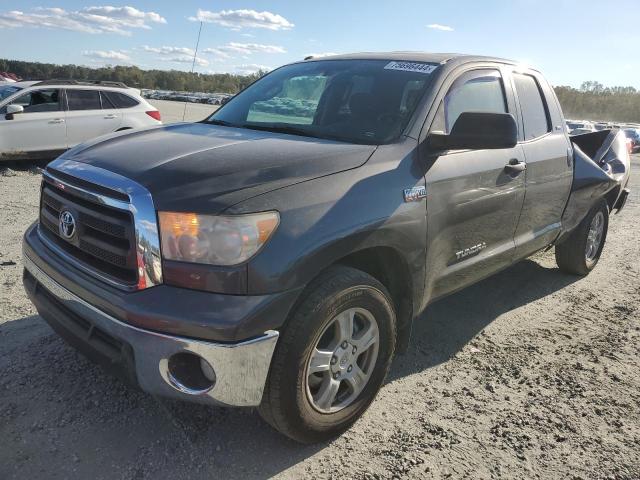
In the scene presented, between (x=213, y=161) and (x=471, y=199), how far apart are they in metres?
1.60

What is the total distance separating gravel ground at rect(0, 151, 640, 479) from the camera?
2.50 meters

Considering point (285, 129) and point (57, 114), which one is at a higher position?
point (285, 129)

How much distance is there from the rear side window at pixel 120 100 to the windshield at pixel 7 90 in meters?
1.57

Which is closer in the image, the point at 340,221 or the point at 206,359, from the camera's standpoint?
the point at 206,359

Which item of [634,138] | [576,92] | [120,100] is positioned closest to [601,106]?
[576,92]

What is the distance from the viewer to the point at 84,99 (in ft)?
35.0

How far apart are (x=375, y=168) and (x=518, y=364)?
5.96ft

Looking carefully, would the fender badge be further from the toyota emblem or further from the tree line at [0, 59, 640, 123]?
the tree line at [0, 59, 640, 123]

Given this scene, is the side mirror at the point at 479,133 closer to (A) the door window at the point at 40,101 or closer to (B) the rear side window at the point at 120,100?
(A) the door window at the point at 40,101

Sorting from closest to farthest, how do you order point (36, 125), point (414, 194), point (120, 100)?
point (414, 194)
point (36, 125)
point (120, 100)

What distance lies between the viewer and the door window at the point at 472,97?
3189 millimetres

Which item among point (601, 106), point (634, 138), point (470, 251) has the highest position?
point (601, 106)

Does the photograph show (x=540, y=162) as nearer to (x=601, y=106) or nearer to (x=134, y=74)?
(x=134, y=74)

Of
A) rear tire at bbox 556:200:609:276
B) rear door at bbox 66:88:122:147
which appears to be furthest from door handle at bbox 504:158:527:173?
rear door at bbox 66:88:122:147
